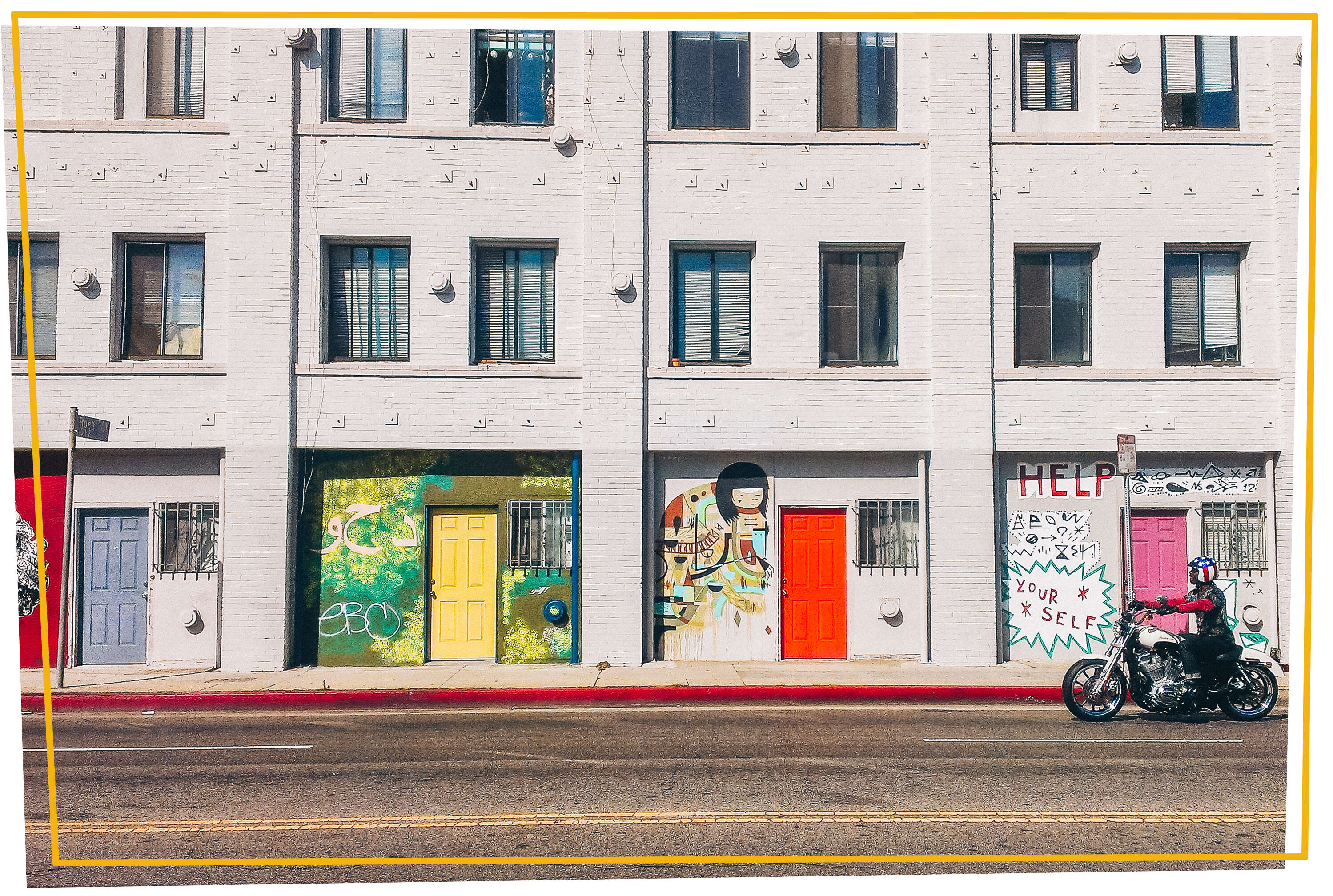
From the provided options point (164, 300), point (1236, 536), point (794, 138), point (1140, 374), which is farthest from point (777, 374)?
point (164, 300)

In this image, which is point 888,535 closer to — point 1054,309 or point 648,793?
point 1054,309

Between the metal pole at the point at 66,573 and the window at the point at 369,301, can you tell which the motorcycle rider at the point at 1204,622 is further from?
the metal pole at the point at 66,573

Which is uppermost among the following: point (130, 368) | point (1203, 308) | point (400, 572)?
point (1203, 308)

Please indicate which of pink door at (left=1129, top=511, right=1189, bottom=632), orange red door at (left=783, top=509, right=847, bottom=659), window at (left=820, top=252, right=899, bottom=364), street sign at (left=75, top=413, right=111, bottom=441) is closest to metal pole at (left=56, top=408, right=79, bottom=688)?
street sign at (left=75, top=413, right=111, bottom=441)

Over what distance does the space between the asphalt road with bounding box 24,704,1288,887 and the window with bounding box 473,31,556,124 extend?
7906mm

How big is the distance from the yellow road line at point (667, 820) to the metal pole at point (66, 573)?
5.27 meters

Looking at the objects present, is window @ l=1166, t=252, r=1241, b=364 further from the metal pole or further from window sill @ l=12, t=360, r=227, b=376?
the metal pole

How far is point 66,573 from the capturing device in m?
10.8

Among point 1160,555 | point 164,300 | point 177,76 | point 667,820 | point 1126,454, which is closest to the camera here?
point 667,820

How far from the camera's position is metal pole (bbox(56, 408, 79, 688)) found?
35.0ft

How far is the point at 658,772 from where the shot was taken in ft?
24.1

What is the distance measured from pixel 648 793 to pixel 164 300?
9773 millimetres

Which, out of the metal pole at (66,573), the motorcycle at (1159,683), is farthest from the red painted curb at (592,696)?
the motorcycle at (1159,683)

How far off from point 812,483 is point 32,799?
370 inches
